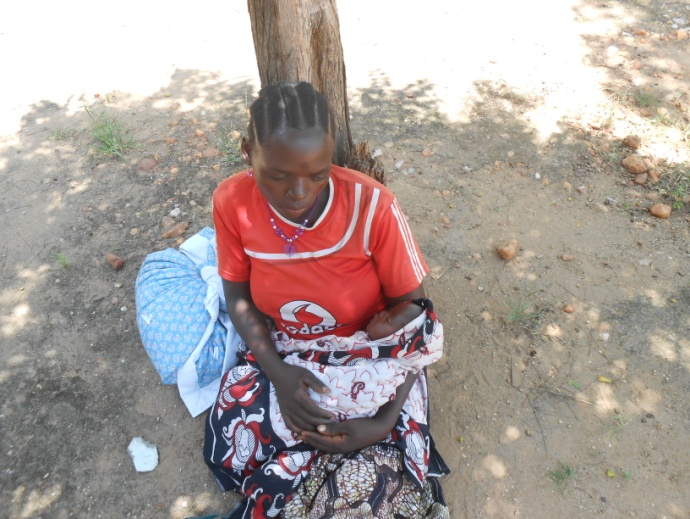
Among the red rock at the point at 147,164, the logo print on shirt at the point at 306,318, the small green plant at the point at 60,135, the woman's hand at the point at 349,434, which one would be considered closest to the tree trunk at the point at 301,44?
the logo print on shirt at the point at 306,318

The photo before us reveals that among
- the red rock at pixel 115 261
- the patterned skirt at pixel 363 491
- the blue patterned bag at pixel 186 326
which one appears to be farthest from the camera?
the red rock at pixel 115 261

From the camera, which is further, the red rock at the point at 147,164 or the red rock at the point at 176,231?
the red rock at the point at 147,164

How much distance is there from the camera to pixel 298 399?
2.06 m

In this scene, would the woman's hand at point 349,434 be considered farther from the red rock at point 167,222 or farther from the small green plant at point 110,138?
the small green plant at point 110,138

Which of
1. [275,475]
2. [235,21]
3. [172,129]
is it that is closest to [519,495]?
[275,475]

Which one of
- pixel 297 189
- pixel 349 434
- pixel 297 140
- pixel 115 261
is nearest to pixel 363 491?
pixel 349 434

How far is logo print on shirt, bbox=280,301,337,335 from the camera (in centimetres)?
214

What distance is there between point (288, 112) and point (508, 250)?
208 cm

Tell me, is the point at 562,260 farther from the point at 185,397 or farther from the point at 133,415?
the point at 133,415

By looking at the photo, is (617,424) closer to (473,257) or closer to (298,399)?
(473,257)

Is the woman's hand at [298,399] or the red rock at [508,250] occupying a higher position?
the woman's hand at [298,399]

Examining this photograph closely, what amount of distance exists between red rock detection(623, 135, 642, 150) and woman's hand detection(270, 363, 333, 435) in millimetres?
3269

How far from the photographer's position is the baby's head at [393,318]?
6.57 ft

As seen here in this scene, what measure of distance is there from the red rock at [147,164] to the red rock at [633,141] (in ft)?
12.3
